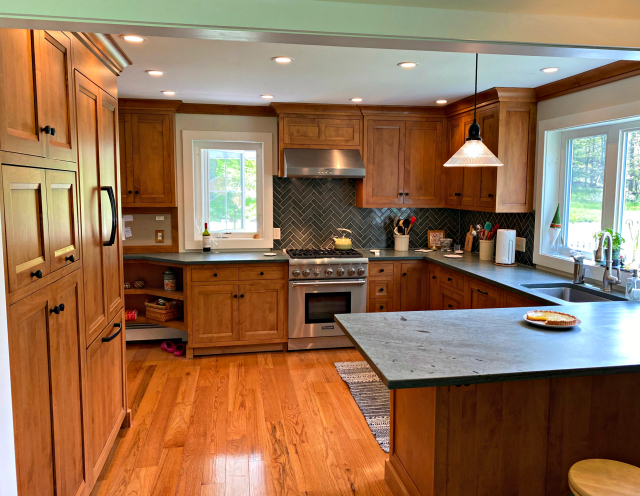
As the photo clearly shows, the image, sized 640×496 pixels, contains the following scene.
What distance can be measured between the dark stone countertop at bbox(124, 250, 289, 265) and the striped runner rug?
3.73 ft

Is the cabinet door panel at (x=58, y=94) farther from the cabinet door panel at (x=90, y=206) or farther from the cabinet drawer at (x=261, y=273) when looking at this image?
the cabinet drawer at (x=261, y=273)

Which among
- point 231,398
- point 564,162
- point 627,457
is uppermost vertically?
point 564,162

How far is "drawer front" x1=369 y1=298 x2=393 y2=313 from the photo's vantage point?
483cm

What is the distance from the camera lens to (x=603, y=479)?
5.61 feet

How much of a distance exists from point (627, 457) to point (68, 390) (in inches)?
94.2

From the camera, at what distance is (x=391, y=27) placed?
1.49 meters

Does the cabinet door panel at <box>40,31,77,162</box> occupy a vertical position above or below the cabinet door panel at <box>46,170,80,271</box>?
above

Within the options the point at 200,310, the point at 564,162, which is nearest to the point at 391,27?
the point at 564,162

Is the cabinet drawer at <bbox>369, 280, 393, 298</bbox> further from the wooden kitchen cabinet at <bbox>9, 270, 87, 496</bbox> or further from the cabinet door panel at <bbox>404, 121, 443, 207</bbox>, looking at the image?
the wooden kitchen cabinet at <bbox>9, 270, 87, 496</bbox>

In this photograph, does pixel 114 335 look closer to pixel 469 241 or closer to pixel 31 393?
pixel 31 393

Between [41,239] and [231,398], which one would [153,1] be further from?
[231,398]

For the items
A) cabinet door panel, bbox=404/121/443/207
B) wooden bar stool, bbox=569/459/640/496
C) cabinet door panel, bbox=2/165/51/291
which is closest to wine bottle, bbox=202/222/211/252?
cabinet door panel, bbox=404/121/443/207

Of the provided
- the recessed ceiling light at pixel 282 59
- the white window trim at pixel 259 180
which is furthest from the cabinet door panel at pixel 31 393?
the white window trim at pixel 259 180

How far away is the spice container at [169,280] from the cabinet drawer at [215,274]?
1.20ft
